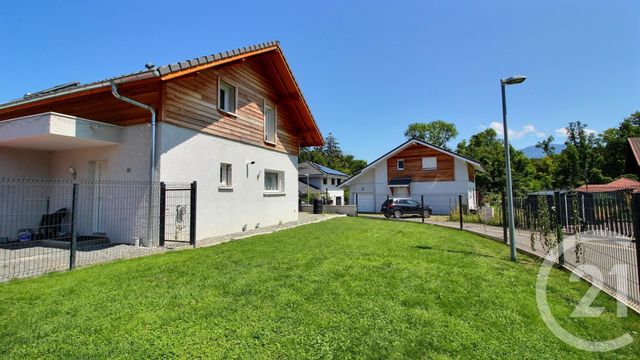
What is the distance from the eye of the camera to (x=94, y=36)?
10.7 metres

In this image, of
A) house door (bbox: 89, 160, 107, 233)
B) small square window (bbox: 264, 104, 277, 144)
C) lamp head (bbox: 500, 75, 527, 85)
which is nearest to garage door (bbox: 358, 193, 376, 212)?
small square window (bbox: 264, 104, 277, 144)

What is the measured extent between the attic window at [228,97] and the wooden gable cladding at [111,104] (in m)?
3.00

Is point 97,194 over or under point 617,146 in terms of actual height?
under

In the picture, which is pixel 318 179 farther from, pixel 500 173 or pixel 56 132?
pixel 56 132

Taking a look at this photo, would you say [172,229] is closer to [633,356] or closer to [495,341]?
[495,341]

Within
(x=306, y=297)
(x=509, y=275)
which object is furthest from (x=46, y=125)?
(x=509, y=275)

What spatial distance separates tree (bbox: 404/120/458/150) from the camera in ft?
227

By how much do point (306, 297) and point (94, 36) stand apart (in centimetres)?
1177

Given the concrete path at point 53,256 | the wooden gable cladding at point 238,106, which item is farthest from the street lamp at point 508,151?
the wooden gable cladding at point 238,106

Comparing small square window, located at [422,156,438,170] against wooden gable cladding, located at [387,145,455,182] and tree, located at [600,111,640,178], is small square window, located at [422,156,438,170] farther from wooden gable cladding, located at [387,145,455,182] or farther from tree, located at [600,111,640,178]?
tree, located at [600,111,640,178]

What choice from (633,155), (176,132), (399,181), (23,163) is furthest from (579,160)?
(23,163)

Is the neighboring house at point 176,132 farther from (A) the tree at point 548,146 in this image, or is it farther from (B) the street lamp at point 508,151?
(A) the tree at point 548,146

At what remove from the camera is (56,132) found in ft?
25.2

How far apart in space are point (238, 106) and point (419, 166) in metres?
21.1
